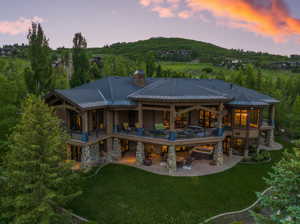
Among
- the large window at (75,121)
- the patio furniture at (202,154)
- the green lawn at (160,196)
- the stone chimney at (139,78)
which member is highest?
the stone chimney at (139,78)

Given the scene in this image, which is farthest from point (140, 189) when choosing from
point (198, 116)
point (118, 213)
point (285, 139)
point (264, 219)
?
point (285, 139)

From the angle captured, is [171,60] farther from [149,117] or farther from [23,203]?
[23,203]

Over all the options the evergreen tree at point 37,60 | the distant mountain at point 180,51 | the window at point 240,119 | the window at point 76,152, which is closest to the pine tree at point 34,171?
the window at point 76,152

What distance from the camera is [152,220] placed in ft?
35.8

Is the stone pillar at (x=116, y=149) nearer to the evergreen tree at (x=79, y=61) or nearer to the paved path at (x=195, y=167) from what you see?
the paved path at (x=195, y=167)

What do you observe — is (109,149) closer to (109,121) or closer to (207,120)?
(109,121)

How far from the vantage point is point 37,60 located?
21641 millimetres

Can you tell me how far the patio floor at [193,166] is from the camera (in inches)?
644

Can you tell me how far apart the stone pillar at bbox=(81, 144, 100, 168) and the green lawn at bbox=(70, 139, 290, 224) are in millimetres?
1463

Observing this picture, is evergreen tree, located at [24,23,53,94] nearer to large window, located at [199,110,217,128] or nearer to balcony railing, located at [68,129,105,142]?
balcony railing, located at [68,129,105,142]

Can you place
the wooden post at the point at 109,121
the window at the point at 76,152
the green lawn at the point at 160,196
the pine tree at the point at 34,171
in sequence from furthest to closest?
the wooden post at the point at 109,121
the window at the point at 76,152
the green lawn at the point at 160,196
the pine tree at the point at 34,171

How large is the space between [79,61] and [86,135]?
65.0ft

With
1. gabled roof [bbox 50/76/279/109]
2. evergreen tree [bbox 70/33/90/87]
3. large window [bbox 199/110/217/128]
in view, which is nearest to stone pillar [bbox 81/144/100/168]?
gabled roof [bbox 50/76/279/109]

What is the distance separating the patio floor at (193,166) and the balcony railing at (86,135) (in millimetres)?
3279
